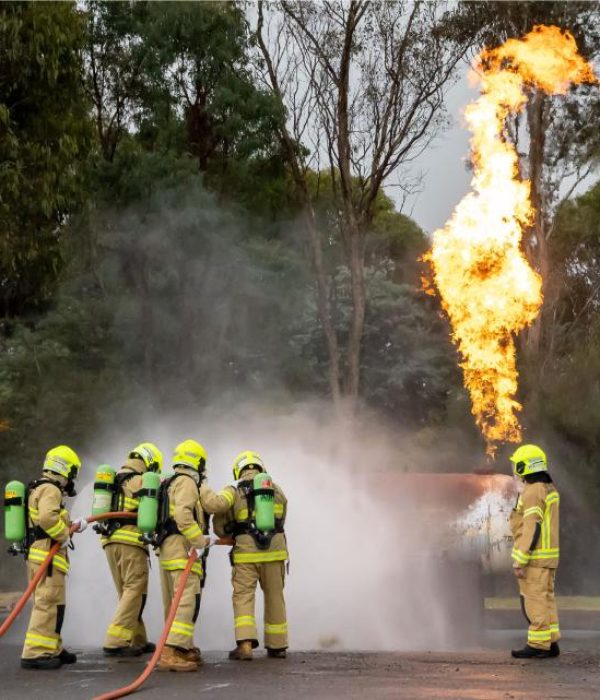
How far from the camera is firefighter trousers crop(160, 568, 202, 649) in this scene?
985 cm

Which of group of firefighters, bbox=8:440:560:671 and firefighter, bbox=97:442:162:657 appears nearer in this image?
group of firefighters, bbox=8:440:560:671

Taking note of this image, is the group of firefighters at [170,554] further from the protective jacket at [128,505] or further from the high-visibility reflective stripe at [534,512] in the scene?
the high-visibility reflective stripe at [534,512]

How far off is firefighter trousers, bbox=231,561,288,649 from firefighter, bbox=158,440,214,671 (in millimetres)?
392

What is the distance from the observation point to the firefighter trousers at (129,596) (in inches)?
418

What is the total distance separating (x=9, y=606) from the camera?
16.0m

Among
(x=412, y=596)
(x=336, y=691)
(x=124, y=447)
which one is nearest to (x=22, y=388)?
(x=124, y=447)

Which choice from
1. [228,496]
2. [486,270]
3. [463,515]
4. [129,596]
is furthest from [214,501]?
[486,270]

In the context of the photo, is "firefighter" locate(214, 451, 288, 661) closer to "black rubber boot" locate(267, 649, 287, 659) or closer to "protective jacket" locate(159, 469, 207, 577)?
"black rubber boot" locate(267, 649, 287, 659)

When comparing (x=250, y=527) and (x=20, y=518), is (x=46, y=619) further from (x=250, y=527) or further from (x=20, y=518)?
(x=250, y=527)

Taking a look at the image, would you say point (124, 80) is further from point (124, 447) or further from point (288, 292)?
point (124, 447)

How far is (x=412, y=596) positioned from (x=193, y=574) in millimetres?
3303

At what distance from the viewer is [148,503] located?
1003cm

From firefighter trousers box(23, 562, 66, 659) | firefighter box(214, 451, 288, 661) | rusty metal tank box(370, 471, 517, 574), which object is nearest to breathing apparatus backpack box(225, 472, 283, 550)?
firefighter box(214, 451, 288, 661)

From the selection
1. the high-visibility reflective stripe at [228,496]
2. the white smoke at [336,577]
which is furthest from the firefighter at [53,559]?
the white smoke at [336,577]
